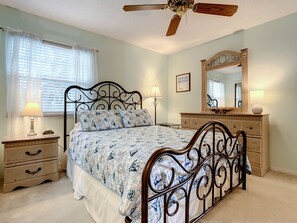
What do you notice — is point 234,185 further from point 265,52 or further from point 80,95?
point 80,95

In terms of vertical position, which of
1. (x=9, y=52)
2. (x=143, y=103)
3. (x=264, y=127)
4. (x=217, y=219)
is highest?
(x=9, y=52)

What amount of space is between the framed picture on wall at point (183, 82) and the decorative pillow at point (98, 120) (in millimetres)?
2161

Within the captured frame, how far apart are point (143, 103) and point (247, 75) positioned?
2346 millimetres

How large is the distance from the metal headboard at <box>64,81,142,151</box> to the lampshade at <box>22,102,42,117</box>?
1.74 feet

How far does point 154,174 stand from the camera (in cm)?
117

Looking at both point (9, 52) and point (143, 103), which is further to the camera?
point (143, 103)

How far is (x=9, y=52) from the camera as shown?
99.0 inches

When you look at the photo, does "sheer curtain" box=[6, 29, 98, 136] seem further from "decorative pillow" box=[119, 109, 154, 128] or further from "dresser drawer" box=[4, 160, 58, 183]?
"decorative pillow" box=[119, 109, 154, 128]

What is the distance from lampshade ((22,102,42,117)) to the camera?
2.37m

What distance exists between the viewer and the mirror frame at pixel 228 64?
3.26m

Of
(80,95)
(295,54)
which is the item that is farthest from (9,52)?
(295,54)

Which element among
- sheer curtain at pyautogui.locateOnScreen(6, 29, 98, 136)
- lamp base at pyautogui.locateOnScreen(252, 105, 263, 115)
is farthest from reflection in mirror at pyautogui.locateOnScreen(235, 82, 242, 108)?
sheer curtain at pyautogui.locateOnScreen(6, 29, 98, 136)

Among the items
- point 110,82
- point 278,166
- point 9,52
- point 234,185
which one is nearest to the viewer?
point 234,185

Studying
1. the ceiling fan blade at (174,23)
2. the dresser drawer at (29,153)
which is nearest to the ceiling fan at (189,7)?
the ceiling fan blade at (174,23)
